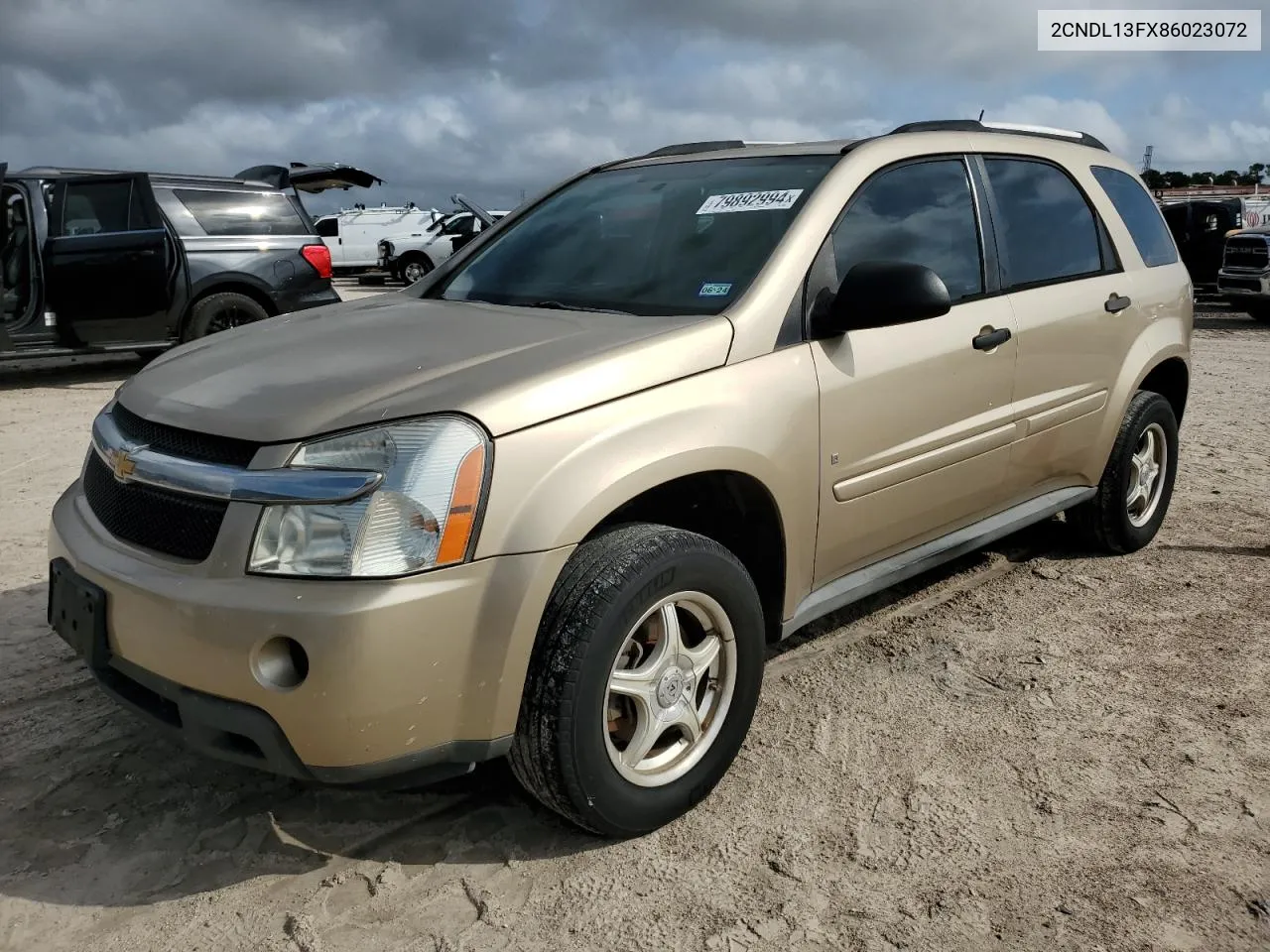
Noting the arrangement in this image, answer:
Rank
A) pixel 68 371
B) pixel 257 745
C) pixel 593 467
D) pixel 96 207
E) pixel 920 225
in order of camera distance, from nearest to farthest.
Result: 1. pixel 257 745
2. pixel 593 467
3. pixel 920 225
4. pixel 96 207
5. pixel 68 371

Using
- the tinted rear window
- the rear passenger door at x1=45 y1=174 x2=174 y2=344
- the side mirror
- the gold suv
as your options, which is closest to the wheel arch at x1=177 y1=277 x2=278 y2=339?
the rear passenger door at x1=45 y1=174 x2=174 y2=344

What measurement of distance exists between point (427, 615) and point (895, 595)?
2.57 meters

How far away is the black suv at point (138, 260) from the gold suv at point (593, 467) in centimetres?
586

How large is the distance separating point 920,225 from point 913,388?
0.59 meters

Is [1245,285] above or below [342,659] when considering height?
above

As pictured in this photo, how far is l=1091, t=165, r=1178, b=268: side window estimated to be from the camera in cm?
450

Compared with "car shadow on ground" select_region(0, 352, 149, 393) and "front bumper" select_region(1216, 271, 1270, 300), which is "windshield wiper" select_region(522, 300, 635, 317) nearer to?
"car shadow on ground" select_region(0, 352, 149, 393)

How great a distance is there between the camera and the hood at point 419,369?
91.5 inches

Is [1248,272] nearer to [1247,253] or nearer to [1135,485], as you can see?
[1247,253]

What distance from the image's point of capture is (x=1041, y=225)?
3990 mm

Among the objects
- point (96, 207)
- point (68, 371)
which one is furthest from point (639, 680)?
point (68, 371)

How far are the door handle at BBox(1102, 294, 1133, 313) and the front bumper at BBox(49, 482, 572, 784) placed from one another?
281cm

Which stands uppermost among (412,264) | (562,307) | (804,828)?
(412,264)

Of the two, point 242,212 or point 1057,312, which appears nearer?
point 1057,312
